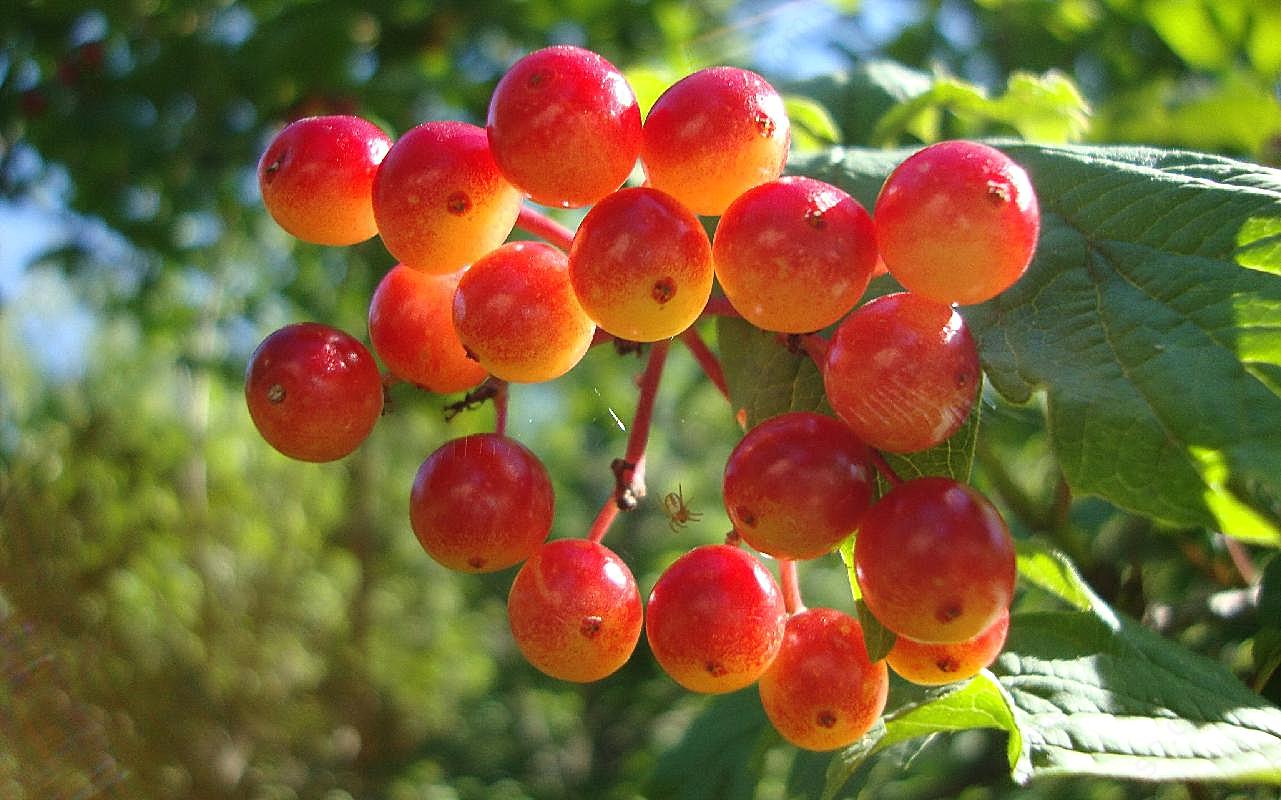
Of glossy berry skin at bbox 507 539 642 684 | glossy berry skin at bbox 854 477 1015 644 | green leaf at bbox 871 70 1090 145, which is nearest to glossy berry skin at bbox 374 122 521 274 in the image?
glossy berry skin at bbox 507 539 642 684

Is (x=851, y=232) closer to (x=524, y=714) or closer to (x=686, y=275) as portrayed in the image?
(x=686, y=275)

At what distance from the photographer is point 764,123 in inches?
28.0

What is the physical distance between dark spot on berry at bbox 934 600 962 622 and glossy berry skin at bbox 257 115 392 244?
490 millimetres

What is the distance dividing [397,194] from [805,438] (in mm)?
316

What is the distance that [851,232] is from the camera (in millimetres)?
678

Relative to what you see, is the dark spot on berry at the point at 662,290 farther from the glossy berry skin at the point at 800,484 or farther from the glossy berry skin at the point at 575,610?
the glossy berry skin at the point at 575,610

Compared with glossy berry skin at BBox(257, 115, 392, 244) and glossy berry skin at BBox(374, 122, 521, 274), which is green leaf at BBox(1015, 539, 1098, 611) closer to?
glossy berry skin at BBox(374, 122, 521, 274)

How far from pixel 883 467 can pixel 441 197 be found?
337mm

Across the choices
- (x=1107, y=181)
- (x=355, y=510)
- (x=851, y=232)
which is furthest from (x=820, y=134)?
(x=355, y=510)

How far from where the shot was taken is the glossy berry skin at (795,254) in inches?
26.0

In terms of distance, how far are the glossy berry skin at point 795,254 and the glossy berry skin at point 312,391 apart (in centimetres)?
29

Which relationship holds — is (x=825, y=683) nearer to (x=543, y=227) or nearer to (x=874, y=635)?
(x=874, y=635)

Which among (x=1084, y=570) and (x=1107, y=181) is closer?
(x=1107, y=181)

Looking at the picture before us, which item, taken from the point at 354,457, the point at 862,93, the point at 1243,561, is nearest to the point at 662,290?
the point at 862,93
